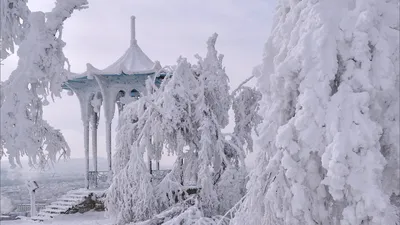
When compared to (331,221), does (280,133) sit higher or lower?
higher

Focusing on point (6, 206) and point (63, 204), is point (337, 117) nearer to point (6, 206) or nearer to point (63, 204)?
point (63, 204)

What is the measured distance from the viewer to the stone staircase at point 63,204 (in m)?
17.3

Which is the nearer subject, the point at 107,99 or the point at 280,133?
the point at 280,133

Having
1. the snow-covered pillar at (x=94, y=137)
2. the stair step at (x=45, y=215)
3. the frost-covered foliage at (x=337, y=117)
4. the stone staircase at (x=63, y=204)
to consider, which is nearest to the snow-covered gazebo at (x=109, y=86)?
the snow-covered pillar at (x=94, y=137)

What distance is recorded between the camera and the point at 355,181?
14.0 ft

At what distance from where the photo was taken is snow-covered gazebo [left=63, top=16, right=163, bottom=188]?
713 inches

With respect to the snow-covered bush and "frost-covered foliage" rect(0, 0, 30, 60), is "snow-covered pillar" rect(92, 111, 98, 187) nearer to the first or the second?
the snow-covered bush

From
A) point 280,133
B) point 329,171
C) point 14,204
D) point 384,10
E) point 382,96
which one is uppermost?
point 384,10

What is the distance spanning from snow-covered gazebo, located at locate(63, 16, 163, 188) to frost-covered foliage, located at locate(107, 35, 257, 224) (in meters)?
5.13

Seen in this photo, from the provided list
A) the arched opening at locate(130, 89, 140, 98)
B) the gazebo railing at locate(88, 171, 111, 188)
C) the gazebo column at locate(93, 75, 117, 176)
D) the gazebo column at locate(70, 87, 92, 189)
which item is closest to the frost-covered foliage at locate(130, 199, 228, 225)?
the gazebo column at locate(93, 75, 117, 176)

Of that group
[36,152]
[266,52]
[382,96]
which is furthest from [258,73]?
[36,152]

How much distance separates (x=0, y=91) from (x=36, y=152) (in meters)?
1.05

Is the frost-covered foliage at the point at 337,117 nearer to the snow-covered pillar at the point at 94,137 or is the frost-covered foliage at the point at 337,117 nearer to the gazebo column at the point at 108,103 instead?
the gazebo column at the point at 108,103

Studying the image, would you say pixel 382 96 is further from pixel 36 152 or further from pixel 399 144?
pixel 36 152
